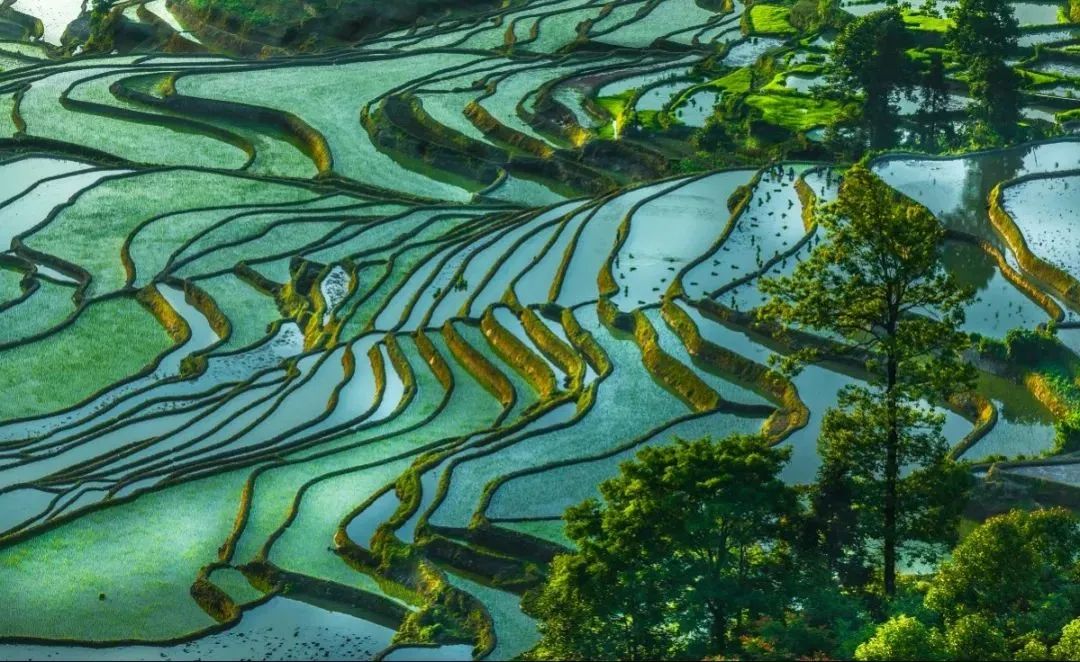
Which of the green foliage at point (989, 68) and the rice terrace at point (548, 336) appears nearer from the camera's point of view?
the rice terrace at point (548, 336)

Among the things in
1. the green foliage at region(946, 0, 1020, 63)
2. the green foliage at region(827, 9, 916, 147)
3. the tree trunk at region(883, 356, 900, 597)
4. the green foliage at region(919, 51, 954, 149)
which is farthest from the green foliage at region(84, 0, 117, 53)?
the tree trunk at region(883, 356, 900, 597)

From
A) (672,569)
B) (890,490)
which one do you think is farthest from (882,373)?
(672,569)

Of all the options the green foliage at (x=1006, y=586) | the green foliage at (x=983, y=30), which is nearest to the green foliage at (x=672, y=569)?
the green foliage at (x=1006, y=586)

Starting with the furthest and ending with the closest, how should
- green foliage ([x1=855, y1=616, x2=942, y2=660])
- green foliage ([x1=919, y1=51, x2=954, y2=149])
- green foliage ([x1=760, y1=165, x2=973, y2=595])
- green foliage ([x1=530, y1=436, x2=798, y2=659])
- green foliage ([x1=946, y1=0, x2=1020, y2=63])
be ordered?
green foliage ([x1=946, y1=0, x2=1020, y2=63])
green foliage ([x1=919, y1=51, x2=954, y2=149])
green foliage ([x1=760, y1=165, x2=973, y2=595])
green foliage ([x1=530, y1=436, x2=798, y2=659])
green foliage ([x1=855, y1=616, x2=942, y2=660])

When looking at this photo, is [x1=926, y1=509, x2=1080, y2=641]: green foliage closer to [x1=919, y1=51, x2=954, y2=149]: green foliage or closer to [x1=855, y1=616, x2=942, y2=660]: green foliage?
[x1=855, y1=616, x2=942, y2=660]: green foliage

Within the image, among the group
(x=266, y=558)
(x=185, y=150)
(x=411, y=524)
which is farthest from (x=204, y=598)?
(x=185, y=150)

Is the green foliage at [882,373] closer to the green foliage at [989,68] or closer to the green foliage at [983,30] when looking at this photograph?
the green foliage at [989,68]

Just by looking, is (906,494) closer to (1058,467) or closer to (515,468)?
(1058,467)
